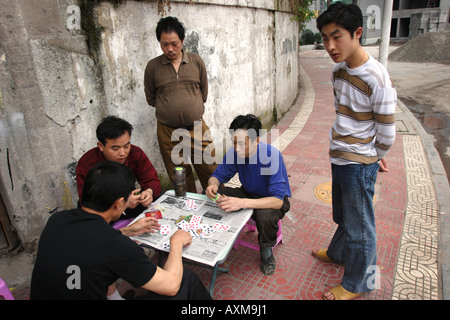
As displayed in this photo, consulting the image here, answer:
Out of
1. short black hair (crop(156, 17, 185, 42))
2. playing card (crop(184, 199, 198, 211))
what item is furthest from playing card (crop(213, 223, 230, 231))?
short black hair (crop(156, 17, 185, 42))

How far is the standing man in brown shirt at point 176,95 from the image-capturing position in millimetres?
3338

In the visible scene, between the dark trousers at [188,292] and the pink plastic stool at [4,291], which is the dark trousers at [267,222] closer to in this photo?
the dark trousers at [188,292]

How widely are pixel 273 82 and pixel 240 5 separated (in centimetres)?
214

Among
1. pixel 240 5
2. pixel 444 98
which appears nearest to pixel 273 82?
pixel 240 5

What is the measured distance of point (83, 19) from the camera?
3.09m

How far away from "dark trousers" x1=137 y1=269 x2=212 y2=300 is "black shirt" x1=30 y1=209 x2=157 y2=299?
0.81 ft

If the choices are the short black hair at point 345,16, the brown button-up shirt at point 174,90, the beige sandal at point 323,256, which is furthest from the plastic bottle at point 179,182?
the short black hair at point 345,16

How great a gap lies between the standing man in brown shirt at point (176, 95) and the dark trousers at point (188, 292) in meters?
1.91

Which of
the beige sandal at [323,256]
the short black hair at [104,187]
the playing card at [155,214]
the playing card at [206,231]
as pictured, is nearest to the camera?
the short black hair at [104,187]

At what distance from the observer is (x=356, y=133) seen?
226 centimetres

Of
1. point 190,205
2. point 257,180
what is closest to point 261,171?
point 257,180

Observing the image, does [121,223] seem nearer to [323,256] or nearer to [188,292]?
[188,292]

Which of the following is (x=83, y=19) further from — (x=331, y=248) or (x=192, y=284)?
(x=331, y=248)

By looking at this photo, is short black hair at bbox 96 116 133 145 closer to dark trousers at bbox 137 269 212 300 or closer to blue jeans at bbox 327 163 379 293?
dark trousers at bbox 137 269 212 300
